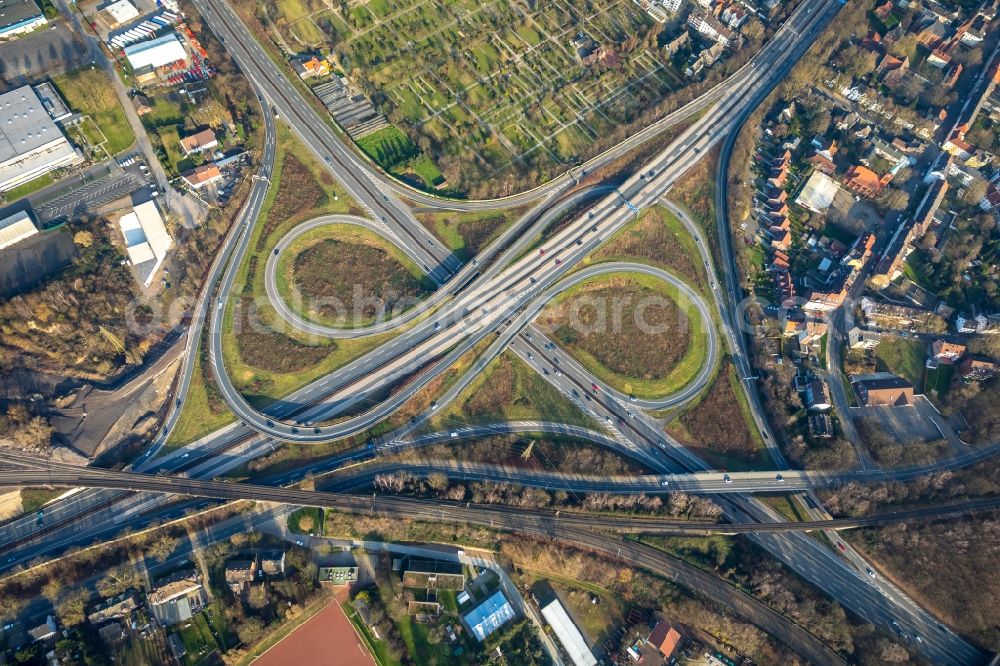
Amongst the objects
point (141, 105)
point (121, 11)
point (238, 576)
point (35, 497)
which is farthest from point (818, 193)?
point (121, 11)

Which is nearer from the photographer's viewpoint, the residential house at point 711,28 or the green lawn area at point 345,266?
the green lawn area at point 345,266

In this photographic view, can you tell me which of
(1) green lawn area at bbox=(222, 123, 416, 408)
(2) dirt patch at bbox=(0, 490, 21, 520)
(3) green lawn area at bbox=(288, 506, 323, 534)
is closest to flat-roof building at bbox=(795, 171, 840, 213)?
(1) green lawn area at bbox=(222, 123, 416, 408)

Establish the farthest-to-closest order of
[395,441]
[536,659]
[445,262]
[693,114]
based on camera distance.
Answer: [693,114], [445,262], [395,441], [536,659]

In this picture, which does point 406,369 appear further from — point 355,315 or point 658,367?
point 658,367

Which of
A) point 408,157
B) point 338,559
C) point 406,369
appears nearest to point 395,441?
point 406,369

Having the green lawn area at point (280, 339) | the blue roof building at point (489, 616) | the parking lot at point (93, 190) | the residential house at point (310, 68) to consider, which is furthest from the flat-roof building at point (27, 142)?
the blue roof building at point (489, 616)

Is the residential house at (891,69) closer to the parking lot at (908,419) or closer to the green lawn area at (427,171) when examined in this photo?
the parking lot at (908,419)

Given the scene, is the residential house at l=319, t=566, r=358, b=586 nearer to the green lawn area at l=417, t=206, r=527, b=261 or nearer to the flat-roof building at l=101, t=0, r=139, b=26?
the green lawn area at l=417, t=206, r=527, b=261
